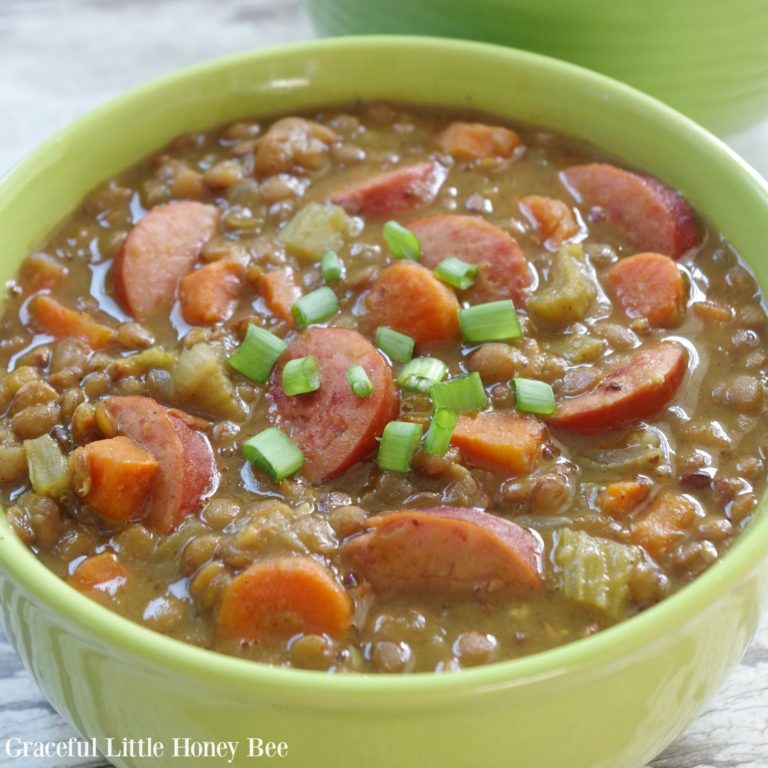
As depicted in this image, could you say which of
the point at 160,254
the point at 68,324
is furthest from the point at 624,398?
the point at 68,324

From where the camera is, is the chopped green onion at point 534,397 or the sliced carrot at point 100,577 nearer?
the sliced carrot at point 100,577

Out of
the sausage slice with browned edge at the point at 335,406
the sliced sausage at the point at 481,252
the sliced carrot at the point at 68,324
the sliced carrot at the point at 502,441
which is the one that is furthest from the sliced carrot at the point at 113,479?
the sliced sausage at the point at 481,252

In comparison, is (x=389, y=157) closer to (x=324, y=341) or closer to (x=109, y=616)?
(x=324, y=341)

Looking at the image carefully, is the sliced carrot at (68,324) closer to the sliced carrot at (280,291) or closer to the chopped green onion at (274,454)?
the sliced carrot at (280,291)

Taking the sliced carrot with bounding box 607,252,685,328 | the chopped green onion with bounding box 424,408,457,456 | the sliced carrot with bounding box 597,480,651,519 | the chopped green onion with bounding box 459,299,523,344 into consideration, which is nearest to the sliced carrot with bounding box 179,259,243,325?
the chopped green onion with bounding box 459,299,523,344

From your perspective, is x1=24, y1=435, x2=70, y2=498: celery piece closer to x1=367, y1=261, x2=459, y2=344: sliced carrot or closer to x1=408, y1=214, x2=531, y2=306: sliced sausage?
→ x1=367, y1=261, x2=459, y2=344: sliced carrot
